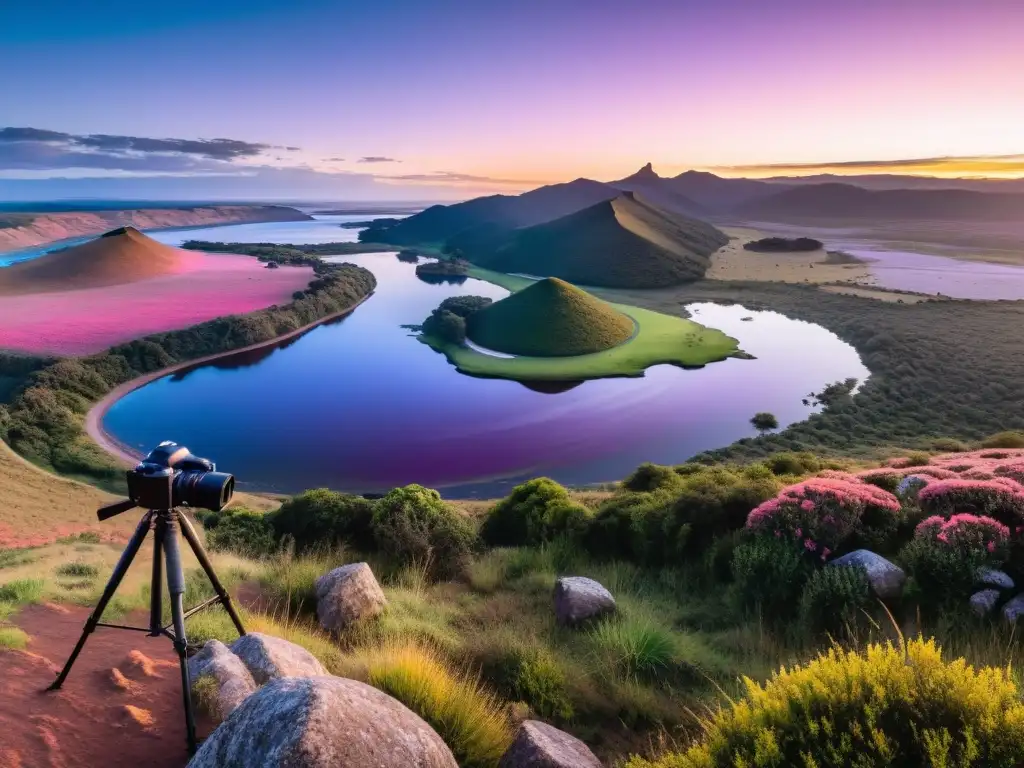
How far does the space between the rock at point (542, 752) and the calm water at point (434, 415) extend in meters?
28.5

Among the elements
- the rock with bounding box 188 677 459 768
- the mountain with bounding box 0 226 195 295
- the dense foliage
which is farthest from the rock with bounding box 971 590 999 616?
the mountain with bounding box 0 226 195 295

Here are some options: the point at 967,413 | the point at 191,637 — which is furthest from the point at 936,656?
the point at 967,413

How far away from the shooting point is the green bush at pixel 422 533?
13570 millimetres

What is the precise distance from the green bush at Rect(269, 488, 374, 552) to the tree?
112 ft

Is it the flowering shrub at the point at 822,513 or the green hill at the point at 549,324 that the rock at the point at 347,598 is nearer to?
the flowering shrub at the point at 822,513

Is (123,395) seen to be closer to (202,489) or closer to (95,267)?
(202,489)

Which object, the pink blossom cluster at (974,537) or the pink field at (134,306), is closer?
the pink blossom cluster at (974,537)

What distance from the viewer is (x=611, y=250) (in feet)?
452

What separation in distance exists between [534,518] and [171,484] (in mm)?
12709

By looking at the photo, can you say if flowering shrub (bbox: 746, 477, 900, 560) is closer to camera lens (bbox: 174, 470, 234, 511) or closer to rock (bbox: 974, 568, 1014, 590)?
rock (bbox: 974, 568, 1014, 590)

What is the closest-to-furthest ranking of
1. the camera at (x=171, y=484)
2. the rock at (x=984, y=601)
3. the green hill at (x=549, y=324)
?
the camera at (x=171, y=484) < the rock at (x=984, y=601) < the green hill at (x=549, y=324)

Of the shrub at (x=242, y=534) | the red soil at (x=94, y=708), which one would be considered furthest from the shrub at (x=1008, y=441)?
the red soil at (x=94, y=708)

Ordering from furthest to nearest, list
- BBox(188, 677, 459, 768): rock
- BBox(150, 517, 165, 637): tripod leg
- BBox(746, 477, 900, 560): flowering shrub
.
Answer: BBox(746, 477, 900, 560): flowering shrub < BBox(150, 517, 165, 637): tripod leg < BBox(188, 677, 459, 768): rock

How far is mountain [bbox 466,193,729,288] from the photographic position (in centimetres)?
12725
